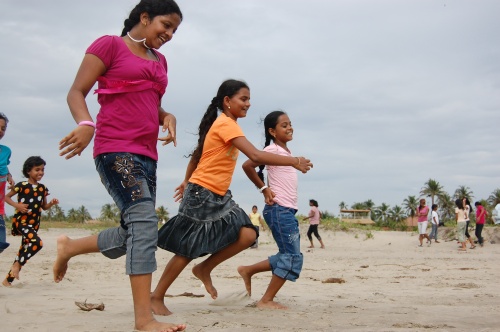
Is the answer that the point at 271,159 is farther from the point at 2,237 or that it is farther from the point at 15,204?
the point at 15,204

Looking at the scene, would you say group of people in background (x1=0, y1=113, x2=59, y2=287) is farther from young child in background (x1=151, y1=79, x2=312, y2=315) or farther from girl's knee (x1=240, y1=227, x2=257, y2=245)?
girl's knee (x1=240, y1=227, x2=257, y2=245)

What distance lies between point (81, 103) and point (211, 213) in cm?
140

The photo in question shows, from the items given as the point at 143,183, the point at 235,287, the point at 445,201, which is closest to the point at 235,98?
the point at 143,183

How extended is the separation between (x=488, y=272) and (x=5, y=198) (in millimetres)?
7677

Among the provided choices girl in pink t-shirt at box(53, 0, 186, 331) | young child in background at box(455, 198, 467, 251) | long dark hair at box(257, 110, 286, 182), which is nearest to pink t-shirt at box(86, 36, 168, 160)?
girl in pink t-shirt at box(53, 0, 186, 331)

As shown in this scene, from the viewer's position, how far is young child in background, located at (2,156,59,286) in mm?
6844

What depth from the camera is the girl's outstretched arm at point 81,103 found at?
9.96ft

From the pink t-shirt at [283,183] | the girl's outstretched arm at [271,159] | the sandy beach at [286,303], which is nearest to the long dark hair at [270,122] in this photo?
the pink t-shirt at [283,183]

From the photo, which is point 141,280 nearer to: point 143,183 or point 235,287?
point 143,183

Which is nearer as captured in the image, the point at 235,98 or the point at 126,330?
the point at 126,330

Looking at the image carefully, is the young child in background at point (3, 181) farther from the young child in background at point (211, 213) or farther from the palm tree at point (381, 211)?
the palm tree at point (381, 211)

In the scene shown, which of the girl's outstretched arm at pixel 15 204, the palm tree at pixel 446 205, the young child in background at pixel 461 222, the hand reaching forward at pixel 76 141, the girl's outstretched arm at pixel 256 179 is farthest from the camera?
the palm tree at pixel 446 205

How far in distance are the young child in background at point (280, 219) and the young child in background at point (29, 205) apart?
297cm

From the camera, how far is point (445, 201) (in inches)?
3034
